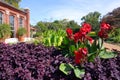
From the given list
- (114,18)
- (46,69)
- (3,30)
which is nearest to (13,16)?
(3,30)

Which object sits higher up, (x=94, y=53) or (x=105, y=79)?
(x=94, y=53)

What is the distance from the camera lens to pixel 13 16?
118 ft

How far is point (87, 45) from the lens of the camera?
4.05 meters

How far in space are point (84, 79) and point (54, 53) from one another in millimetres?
1134

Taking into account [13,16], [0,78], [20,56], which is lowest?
[0,78]

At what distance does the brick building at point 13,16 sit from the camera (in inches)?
1251

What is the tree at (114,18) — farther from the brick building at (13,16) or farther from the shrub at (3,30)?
the shrub at (3,30)

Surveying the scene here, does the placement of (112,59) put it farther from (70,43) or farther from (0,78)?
(0,78)

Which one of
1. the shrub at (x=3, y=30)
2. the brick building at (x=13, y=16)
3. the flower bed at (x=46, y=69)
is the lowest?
the flower bed at (x=46, y=69)

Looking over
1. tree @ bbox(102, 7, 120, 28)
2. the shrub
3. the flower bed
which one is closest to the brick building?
the shrub

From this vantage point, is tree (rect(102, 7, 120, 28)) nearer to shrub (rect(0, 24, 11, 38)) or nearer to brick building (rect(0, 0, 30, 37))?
brick building (rect(0, 0, 30, 37))

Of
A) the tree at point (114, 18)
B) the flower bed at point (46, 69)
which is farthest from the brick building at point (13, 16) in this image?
the flower bed at point (46, 69)

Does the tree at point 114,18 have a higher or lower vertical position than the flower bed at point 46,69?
higher

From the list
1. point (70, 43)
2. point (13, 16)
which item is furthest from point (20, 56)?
point (13, 16)
